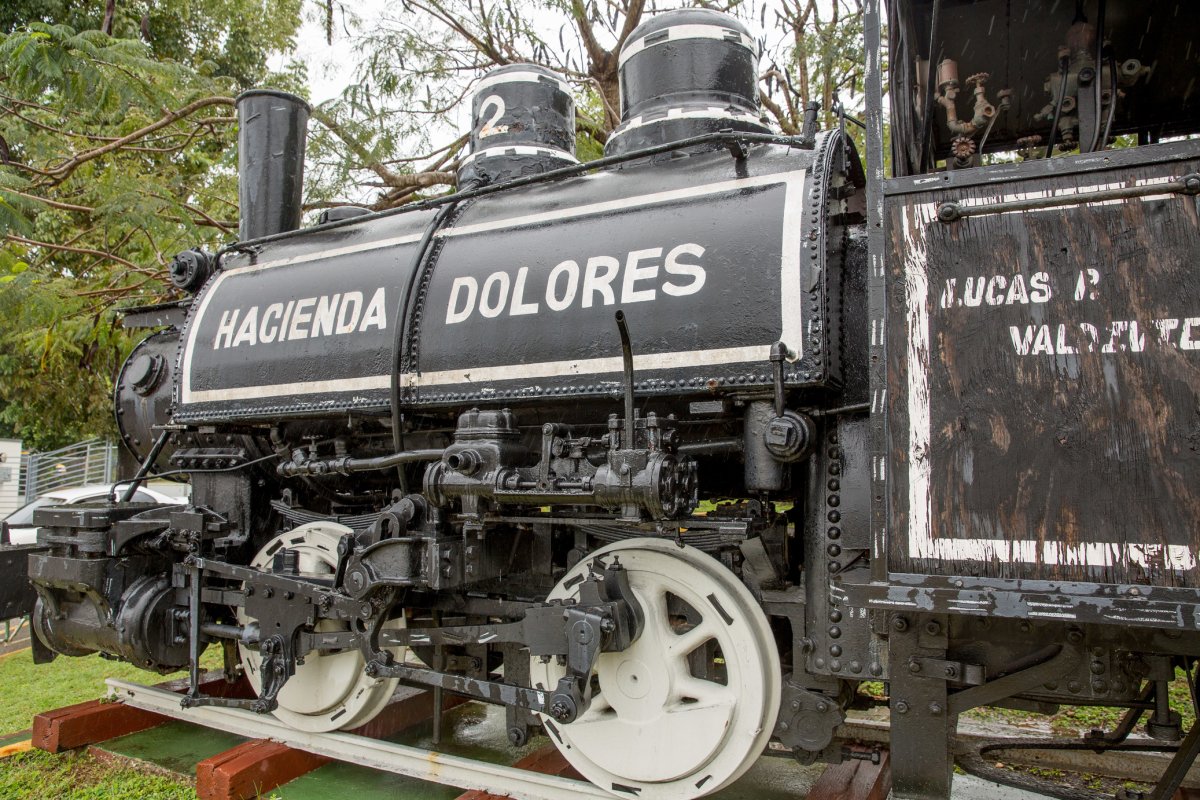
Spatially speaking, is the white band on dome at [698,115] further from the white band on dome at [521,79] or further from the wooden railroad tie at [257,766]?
the wooden railroad tie at [257,766]

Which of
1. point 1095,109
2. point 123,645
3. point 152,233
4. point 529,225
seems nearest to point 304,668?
point 123,645

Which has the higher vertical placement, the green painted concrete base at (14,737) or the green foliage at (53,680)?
the green painted concrete base at (14,737)

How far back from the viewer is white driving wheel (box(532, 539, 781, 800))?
2943 mm

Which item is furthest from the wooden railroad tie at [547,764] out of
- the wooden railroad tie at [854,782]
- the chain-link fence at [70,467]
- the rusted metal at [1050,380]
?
the chain-link fence at [70,467]

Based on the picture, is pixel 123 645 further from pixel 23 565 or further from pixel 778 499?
pixel 778 499

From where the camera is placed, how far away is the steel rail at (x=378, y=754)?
3.22 meters

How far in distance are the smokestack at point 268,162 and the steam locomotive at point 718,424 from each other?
53cm

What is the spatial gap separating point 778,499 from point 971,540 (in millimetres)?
965

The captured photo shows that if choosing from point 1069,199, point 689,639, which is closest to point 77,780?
point 689,639

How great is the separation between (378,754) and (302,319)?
190cm

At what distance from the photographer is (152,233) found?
7383 mm

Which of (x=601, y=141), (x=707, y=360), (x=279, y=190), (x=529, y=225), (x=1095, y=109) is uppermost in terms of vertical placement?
(x=601, y=141)

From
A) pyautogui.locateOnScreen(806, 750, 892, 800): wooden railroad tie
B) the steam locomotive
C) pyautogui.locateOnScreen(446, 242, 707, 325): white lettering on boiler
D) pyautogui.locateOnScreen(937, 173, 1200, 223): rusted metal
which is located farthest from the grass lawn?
pyautogui.locateOnScreen(937, 173, 1200, 223): rusted metal

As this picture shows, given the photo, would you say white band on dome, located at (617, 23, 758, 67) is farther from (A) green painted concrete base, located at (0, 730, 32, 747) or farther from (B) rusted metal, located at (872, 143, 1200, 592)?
(A) green painted concrete base, located at (0, 730, 32, 747)
